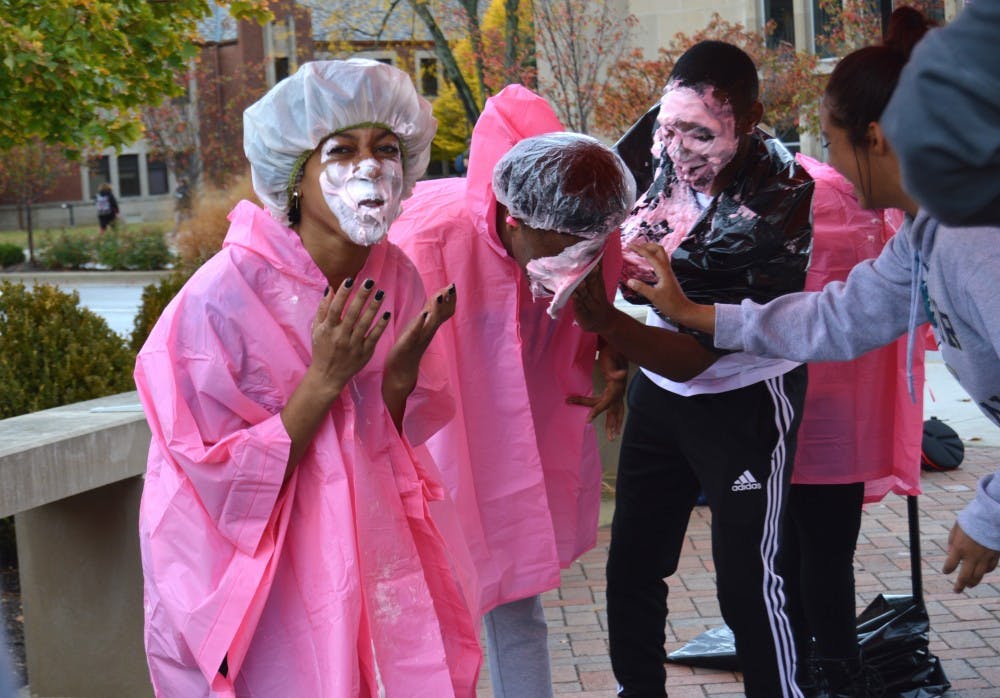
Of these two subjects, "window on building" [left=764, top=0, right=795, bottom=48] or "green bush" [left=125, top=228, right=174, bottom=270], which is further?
"green bush" [left=125, top=228, right=174, bottom=270]

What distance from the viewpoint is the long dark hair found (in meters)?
2.54

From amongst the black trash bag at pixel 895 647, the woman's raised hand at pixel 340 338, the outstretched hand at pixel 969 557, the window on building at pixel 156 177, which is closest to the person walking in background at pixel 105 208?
the window on building at pixel 156 177

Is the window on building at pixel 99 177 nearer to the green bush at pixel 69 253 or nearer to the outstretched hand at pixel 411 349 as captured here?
the green bush at pixel 69 253

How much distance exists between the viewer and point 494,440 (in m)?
3.26

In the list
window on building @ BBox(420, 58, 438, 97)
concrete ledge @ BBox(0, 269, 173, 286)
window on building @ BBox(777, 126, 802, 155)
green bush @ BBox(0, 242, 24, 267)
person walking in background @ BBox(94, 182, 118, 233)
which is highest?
window on building @ BBox(420, 58, 438, 97)

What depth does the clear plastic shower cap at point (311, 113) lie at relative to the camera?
2.55 metres

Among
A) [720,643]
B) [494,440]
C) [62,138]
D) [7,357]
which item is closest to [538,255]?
[494,440]

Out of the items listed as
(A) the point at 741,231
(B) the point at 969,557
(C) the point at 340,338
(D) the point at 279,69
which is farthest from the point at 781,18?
(D) the point at 279,69

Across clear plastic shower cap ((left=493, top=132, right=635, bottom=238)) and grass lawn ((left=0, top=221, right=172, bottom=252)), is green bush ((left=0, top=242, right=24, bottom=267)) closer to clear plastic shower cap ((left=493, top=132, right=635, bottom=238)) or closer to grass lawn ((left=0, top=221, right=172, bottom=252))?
grass lawn ((left=0, top=221, right=172, bottom=252))

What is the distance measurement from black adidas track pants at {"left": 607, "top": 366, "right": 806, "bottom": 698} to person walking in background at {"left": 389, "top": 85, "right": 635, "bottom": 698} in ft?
0.56

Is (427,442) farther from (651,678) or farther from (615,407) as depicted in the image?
(651,678)

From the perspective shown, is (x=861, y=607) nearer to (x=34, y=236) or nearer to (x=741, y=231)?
(x=741, y=231)

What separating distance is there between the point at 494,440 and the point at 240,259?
3.19 ft

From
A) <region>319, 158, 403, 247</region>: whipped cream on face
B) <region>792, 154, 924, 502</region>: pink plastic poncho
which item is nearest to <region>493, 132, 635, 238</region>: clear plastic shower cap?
<region>319, 158, 403, 247</region>: whipped cream on face
